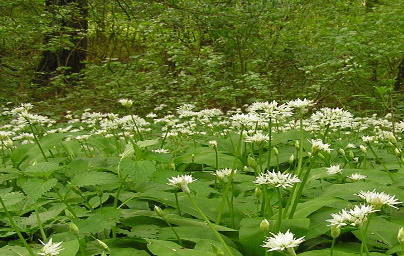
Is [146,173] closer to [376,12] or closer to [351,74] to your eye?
[351,74]

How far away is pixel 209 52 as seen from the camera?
8.02 meters

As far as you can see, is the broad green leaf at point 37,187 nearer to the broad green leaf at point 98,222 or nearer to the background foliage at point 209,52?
the broad green leaf at point 98,222

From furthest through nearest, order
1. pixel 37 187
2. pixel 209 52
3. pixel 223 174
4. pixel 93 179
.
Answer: pixel 209 52, pixel 223 174, pixel 93 179, pixel 37 187

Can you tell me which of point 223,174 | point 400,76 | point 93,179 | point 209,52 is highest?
point 93,179

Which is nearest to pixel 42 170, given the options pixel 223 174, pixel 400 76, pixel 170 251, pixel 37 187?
pixel 37 187

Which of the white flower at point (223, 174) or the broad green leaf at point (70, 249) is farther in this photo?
the white flower at point (223, 174)

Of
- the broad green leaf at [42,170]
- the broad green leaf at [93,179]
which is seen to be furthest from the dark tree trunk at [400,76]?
the broad green leaf at [42,170]

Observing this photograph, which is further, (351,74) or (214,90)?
(214,90)

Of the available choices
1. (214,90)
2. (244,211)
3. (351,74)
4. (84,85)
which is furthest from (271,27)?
(244,211)

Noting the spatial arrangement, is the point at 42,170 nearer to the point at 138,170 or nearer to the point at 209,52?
the point at 138,170

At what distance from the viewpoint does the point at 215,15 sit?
7.03 meters

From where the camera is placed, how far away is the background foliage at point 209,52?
23.5 feet

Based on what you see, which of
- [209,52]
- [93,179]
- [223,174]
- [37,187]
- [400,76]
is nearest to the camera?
[37,187]

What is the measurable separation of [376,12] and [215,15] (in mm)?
3070
